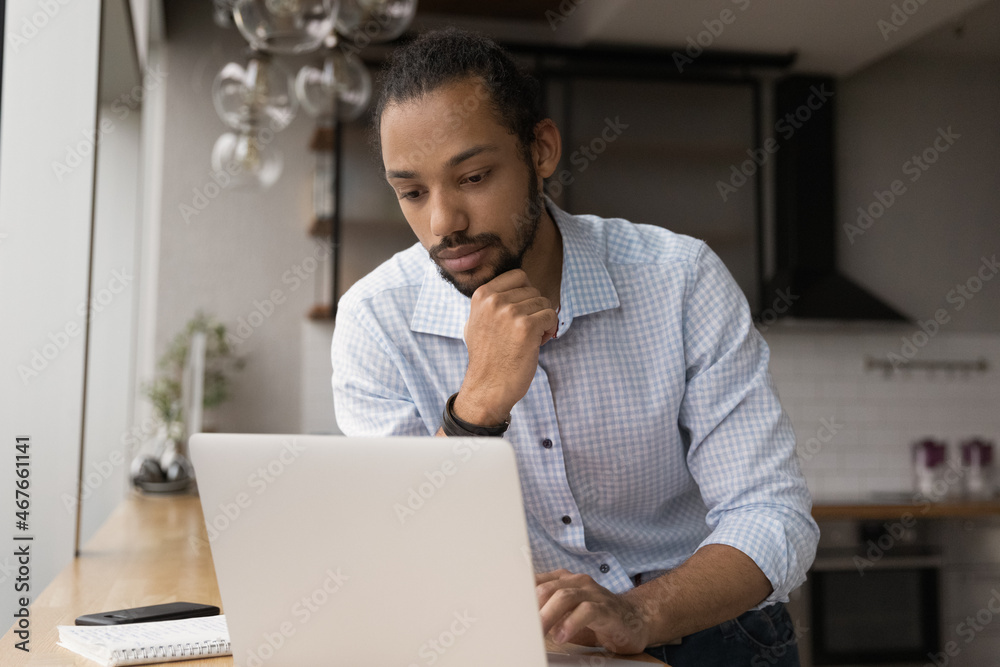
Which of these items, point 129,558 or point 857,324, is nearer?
point 129,558

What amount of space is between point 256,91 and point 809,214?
2.57 meters

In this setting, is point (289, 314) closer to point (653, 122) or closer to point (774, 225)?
point (653, 122)

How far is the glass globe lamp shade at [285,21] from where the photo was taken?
1782 millimetres

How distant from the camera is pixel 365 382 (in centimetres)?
135

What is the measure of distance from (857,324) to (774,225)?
23.8 inches

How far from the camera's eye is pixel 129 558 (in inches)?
75.3

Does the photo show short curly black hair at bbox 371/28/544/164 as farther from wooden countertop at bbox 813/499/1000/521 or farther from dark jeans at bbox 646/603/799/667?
wooden countertop at bbox 813/499/1000/521

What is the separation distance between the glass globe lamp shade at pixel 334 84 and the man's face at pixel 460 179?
1.19m

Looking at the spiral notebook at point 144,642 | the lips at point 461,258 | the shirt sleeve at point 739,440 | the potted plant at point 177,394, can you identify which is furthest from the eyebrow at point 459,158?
the potted plant at point 177,394

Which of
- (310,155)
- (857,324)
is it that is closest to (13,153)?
(310,155)

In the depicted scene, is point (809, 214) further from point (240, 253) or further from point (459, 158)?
point (459, 158)

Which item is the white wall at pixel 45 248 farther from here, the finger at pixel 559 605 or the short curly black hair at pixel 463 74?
the finger at pixel 559 605

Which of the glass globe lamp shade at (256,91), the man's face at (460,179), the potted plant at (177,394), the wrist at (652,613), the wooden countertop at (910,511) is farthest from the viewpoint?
the wooden countertop at (910,511)

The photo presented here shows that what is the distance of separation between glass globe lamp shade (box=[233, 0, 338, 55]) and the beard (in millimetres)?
738
